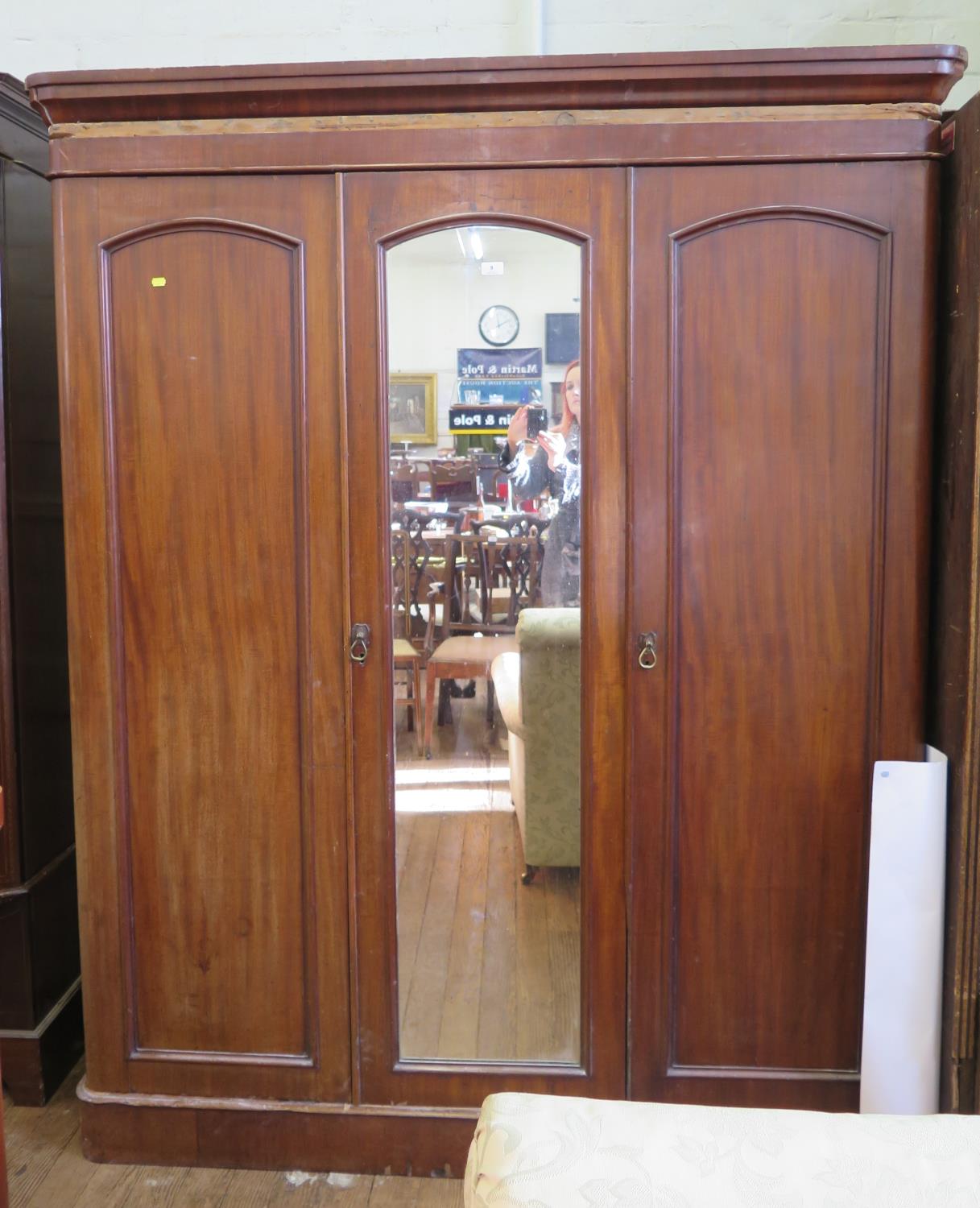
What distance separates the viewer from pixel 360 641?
196 cm

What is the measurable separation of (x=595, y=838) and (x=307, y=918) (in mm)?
560

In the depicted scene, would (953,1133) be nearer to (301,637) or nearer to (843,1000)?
(843,1000)

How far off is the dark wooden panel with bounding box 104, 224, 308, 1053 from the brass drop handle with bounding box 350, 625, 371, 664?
0.11m

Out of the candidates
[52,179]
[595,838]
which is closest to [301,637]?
[595,838]

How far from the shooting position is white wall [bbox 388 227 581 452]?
74.1 inches

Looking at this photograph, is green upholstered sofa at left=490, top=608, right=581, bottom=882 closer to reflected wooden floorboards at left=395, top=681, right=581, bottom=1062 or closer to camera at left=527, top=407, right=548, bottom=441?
reflected wooden floorboards at left=395, top=681, right=581, bottom=1062

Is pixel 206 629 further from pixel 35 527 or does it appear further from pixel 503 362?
pixel 503 362

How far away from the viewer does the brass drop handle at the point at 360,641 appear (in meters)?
1.96

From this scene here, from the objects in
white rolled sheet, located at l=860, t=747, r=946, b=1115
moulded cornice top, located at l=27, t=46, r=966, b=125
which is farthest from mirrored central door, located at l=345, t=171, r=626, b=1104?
white rolled sheet, located at l=860, t=747, r=946, b=1115

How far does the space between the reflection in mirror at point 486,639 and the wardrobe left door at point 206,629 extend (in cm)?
14

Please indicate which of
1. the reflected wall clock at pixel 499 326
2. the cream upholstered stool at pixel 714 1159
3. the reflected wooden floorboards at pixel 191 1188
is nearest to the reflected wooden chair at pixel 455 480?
the reflected wall clock at pixel 499 326

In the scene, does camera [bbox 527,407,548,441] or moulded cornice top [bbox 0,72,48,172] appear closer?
camera [bbox 527,407,548,441]

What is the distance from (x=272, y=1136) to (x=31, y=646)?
43.8 inches

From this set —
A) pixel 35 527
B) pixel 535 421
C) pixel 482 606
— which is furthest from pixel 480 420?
pixel 35 527
